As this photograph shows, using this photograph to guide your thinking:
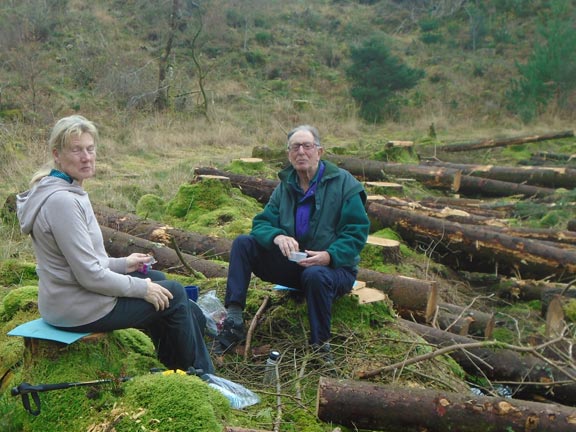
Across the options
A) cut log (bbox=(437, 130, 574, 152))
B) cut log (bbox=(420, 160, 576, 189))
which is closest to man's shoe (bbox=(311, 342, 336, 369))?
cut log (bbox=(420, 160, 576, 189))

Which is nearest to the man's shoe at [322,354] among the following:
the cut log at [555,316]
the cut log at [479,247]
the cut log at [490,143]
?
the cut log at [555,316]

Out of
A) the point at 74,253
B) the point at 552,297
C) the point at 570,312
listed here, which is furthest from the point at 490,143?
the point at 74,253

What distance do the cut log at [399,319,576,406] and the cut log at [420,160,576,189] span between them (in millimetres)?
7224

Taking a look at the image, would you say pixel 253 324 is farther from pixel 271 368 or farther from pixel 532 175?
pixel 532 175

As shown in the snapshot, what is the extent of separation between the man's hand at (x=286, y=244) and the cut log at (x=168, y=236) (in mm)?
1973

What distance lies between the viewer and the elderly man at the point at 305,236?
436 centimetres

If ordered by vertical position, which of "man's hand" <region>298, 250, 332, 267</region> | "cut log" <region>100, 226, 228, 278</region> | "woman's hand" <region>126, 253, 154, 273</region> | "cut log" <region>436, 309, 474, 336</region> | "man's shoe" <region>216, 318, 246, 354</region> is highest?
"woman's hand" <region>126, 253, 154, 273</region>

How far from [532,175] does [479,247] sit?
5.28m

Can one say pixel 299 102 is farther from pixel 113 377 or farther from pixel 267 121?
pixel 113 377

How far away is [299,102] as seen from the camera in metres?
20.5

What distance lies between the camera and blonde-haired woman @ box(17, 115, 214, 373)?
10.3 ft

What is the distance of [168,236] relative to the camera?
6.63 m

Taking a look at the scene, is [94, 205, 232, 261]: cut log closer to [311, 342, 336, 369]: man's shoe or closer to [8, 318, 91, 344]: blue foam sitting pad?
[311, 342, 336, 369]: man's shoe

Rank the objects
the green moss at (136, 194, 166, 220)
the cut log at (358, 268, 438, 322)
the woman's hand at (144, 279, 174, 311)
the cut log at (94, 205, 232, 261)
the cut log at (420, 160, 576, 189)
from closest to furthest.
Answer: the woman's hand at (144, 279, 174, 311)
the cut log at (358, 268, 438, 322)
the cut log at (94, 205, 232, 261)
the green moss at (136, 194, 166, 220)
the cut log at (420, 160, 576, 189)
